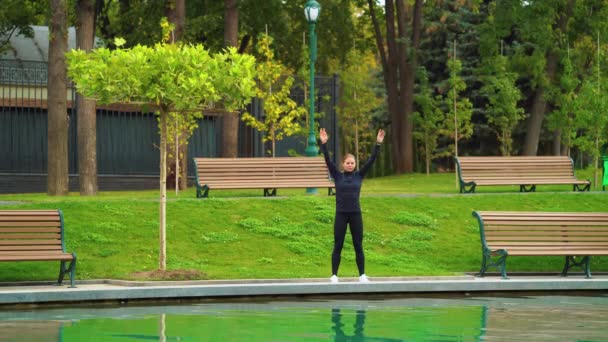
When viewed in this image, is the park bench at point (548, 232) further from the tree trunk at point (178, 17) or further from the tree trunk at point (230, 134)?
the tree trunk at point (230, 134)

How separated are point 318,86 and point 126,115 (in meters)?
5.48

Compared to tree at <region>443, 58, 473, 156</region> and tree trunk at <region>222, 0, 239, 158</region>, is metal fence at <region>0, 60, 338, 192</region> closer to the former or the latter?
tree trunk at <region>222, 0, 239, 158</region>

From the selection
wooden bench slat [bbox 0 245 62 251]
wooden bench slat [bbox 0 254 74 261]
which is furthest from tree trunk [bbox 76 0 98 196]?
wooden bench slat [bbox 0 254 74 261]

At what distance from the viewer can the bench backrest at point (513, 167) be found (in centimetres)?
2700

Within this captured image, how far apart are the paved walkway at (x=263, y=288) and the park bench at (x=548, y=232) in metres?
0.91

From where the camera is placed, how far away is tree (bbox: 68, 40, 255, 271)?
60.8 feet

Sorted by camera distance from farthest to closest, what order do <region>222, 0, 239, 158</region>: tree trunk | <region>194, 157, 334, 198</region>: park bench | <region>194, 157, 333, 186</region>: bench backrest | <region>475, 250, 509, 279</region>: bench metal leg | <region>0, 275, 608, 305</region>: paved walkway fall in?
<region>222, 0, 239, 158</region>: tree trunk → <region>194, 157, 333, 186</region>: bench backrest → <region>194, 157, 334, 198</region>: park bench → <region>475, 250, 509, 279</region>: bench metal leg → <region>0, 275, 608, 305</region>: paved walkway

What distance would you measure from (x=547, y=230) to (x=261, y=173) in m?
7.48

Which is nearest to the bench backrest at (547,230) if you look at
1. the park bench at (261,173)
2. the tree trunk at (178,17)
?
the park bench at (261,173)

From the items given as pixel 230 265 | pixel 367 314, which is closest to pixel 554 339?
pixel 367 314

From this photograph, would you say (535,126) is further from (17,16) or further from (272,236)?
(272,236)

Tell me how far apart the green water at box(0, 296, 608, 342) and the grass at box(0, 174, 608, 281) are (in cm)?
253

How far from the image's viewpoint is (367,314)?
1484cm

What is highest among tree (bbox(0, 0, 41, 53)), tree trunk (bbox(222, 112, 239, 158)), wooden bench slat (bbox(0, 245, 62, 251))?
tree (bbox(0, 0, 41, 53))
